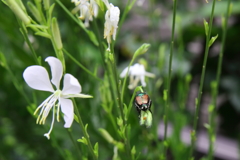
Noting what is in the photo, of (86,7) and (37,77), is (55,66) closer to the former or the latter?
(37,77)

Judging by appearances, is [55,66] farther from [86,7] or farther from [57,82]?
[86,7]

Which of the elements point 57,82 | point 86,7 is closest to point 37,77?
point 57,82

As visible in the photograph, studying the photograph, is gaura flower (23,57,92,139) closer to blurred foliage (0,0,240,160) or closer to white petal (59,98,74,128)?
white petal (59,98,74,128)

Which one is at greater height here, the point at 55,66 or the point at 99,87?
the point at 55,66

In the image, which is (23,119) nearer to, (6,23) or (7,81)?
(7,81)

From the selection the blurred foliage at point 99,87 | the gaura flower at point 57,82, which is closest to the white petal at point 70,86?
the gaura flower at point 57,82

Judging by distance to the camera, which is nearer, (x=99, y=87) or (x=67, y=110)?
(x=67, y=110)

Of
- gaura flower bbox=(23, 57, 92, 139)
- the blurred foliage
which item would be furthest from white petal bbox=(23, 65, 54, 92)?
the blurred foliage
